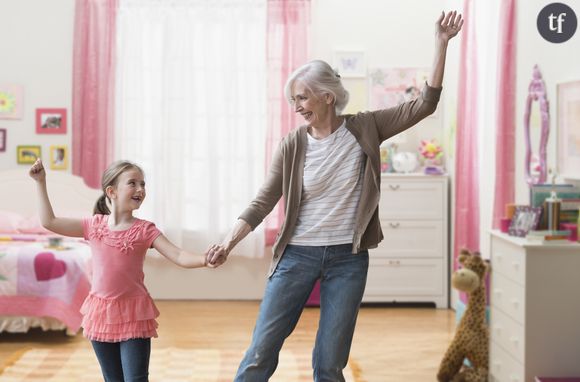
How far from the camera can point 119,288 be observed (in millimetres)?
2746

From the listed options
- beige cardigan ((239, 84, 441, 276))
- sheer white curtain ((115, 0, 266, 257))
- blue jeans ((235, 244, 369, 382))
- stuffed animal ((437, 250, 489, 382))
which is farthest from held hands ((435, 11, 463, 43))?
sheer white curtain ((115, 0, 266, 257))

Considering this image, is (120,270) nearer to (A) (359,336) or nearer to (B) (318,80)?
(B) (318,80)

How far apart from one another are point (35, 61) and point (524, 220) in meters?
4.32

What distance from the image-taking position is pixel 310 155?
9.32ft

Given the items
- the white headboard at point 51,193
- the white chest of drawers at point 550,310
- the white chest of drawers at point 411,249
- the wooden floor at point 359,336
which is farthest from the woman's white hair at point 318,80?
the white headboard at point 51,193

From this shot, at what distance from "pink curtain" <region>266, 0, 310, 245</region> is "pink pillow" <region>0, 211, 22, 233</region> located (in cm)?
185

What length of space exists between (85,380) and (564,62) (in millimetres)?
2738

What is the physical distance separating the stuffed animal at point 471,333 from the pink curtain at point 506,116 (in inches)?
23.5

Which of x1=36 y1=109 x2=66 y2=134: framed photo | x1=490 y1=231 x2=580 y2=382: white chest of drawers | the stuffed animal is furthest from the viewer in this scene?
x1=36 y1=109 x2=66 y2=134: framed photo

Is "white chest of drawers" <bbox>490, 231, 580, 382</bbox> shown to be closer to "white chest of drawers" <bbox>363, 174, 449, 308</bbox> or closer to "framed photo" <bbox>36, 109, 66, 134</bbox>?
"white chest of drawers" <bbox>363, 174, 449, 308</bbox>

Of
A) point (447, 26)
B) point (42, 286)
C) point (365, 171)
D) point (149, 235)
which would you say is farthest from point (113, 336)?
point (42, 286)

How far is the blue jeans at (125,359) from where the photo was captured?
269 centimetres

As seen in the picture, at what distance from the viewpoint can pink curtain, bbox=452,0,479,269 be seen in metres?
5.54

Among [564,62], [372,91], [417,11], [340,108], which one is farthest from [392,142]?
[340,108]
